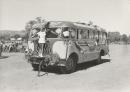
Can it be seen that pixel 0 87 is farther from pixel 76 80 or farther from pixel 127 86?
pixel 127 86

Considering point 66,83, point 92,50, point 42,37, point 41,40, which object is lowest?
point 66,83

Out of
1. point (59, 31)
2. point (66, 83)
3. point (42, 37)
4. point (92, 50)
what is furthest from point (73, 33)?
point (66, 83)

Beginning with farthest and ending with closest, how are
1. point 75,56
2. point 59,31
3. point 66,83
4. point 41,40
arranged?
point 75,56 < point 59,31 < point 41,40 < point 66,83

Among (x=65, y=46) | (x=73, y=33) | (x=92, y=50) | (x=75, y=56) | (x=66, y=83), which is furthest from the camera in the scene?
(x=92, y=50)

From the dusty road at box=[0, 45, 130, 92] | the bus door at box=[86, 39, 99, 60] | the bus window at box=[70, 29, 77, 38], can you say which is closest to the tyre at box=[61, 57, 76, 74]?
the dusty road at box=[0, 45, 130, 92]

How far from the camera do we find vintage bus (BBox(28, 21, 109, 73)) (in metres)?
9.17

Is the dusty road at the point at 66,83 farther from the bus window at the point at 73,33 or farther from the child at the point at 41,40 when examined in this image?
the bus window at the point at 73,33

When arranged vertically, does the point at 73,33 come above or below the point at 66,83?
above

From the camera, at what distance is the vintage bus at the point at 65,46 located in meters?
9.17

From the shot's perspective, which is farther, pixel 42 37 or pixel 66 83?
pixel 42 37

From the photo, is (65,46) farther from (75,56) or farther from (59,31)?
(75,56)

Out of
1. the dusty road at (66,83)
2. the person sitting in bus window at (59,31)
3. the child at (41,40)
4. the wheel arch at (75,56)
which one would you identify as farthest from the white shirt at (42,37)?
the dusty road at (66,83)

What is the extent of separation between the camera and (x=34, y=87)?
23.4 feet

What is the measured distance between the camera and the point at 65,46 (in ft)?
30.0
